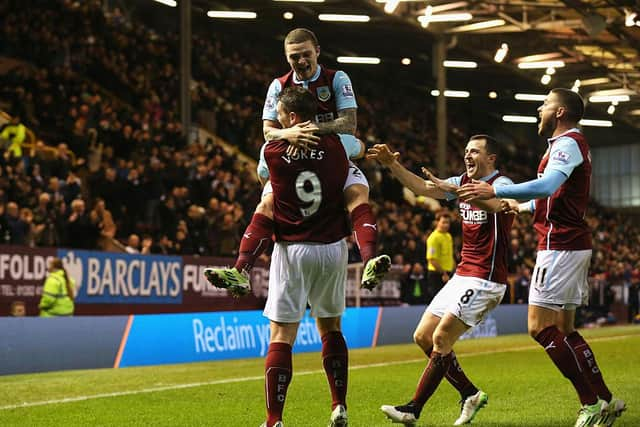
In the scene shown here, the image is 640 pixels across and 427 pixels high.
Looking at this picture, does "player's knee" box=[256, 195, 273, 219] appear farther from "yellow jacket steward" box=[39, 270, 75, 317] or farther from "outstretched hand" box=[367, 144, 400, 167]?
"yellow jacket steward" box=[39, 270, 75, 317]

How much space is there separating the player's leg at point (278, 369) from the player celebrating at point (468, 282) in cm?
143

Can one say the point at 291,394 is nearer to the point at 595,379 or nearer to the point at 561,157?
the point at 595,379

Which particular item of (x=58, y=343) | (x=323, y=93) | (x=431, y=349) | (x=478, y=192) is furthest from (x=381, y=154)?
(x=58, y=343)

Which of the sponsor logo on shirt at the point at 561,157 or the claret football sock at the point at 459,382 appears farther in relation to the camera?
the claret football sock at the point at 459,382

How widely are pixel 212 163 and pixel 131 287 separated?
23.6ft

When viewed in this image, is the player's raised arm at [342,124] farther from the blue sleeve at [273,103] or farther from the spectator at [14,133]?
the spectator at [14,133]

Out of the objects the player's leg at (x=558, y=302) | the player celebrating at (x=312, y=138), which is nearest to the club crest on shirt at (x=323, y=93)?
the player celebrating at (x=312, y=138)

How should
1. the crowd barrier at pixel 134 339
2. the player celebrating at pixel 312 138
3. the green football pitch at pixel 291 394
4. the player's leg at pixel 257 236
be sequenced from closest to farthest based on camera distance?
the player celebrating at pixel 312 138 < the player's leg at pixel 257 236 < the green football pitch at pixel 291 394 < the crowd barrier at pixel 134 339

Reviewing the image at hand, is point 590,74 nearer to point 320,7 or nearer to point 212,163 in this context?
point 320,7

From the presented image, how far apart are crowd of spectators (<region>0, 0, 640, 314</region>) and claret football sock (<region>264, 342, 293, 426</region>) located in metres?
11.3

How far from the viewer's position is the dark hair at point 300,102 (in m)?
6.84

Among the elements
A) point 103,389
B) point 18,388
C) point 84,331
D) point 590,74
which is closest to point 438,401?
point 103,389

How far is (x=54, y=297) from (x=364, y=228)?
414 inches

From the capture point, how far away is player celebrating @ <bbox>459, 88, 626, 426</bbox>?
7539 mm
